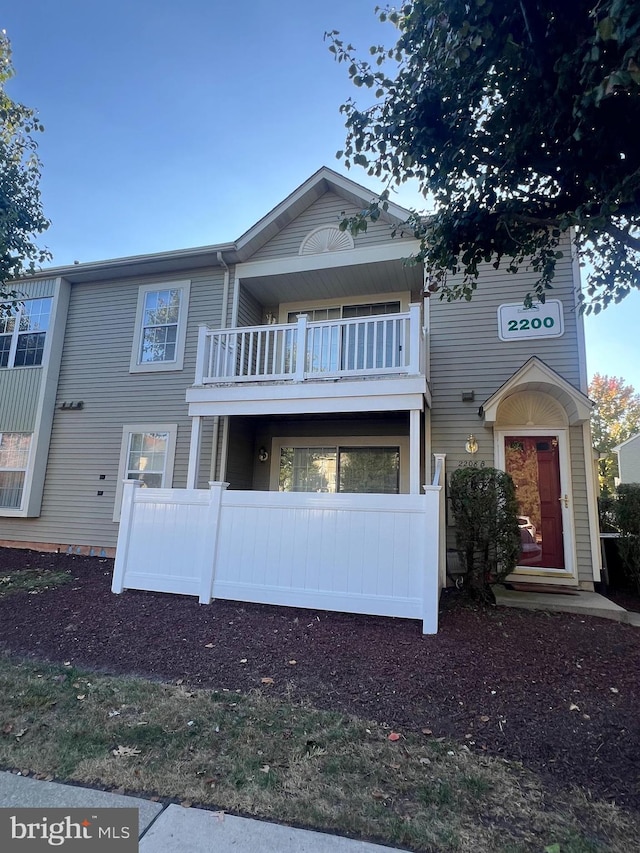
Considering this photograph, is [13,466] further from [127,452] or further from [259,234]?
[259,234]

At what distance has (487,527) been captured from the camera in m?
5.79

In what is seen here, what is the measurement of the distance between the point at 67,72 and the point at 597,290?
32.8 feet

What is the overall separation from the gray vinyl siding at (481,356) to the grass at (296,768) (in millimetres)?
4808

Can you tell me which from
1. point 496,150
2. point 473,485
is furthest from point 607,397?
point 496,150

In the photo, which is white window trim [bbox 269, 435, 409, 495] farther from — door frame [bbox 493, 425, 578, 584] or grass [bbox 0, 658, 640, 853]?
grass [bbox 0, 658, 640, 853]

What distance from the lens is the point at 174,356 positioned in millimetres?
9047

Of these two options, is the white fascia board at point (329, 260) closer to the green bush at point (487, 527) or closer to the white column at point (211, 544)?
the green bush at point (487, 527)

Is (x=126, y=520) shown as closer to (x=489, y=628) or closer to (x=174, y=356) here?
(x=174, y=356)

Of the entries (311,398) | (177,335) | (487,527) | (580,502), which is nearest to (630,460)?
(580,502)

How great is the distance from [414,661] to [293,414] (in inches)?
175

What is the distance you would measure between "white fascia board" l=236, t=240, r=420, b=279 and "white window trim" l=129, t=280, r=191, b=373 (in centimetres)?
130

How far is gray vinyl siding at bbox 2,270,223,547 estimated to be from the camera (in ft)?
29.1

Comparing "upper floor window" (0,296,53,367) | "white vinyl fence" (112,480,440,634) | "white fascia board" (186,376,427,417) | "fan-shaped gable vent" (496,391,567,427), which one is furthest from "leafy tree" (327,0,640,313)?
"upper floor window" (0,296,53,367)

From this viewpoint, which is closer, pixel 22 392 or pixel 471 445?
pixel 471 445
